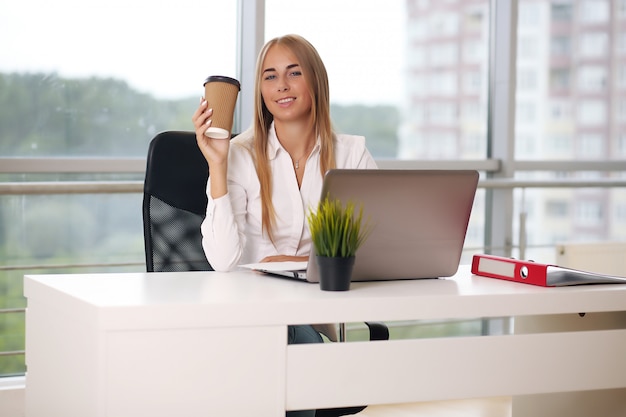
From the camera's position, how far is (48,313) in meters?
1.52

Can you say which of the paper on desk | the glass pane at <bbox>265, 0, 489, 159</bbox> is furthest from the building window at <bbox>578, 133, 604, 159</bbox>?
the paper on desk

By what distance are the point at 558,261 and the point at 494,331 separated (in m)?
0.66

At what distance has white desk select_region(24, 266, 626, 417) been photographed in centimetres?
132

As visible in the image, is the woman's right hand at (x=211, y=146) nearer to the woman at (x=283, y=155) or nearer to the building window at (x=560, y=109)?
the woman at (x=283, y=155)

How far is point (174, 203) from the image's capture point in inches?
85.4

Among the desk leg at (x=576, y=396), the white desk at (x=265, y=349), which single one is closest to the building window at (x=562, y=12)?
the desk leg at (x=576, y=396)

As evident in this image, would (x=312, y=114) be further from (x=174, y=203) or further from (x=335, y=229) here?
(x=335, y=229)

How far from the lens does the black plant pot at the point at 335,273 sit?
1541 millimetres

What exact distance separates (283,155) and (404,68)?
6.16 ft

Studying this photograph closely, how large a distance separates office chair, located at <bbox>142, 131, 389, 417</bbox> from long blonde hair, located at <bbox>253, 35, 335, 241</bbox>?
157 mm

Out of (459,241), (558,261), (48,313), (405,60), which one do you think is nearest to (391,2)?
(405,60)

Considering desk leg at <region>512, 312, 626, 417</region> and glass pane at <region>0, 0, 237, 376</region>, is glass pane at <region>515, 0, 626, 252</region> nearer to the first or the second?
glass pane at <region>0, 0, 237, 376</region>

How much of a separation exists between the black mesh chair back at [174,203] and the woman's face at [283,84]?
22 centimetres

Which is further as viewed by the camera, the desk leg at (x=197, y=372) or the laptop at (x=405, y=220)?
the laptop at (x=405, y=220)
